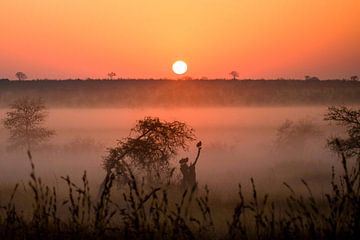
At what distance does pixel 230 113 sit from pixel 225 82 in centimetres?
1006

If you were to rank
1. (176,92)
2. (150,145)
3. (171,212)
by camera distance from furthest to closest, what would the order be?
(176,92) < (150,145) < (171,212)

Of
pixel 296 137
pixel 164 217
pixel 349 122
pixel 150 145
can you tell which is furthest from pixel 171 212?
pixel 296 137

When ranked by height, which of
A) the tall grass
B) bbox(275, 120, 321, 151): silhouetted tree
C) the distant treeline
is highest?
the distant treeline

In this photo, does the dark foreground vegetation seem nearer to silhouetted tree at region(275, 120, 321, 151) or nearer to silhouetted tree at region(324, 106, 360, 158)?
silhouetted tree at region(324, 106, 360, 158)

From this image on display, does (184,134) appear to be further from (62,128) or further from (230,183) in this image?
(62,128)

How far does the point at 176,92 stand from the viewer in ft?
527

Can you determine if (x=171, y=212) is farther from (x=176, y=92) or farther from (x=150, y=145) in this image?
(x=176, y=92)

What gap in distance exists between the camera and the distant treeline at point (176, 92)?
146125 millimetres

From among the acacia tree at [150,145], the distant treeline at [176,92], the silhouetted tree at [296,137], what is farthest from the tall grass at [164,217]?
the distant treeline at [176,92]

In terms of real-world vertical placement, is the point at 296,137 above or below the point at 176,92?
below

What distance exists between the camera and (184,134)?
30.2 meters

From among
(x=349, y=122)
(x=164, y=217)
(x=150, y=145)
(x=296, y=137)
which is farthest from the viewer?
(x=296, y=137)

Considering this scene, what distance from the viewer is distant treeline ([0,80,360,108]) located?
146125mm

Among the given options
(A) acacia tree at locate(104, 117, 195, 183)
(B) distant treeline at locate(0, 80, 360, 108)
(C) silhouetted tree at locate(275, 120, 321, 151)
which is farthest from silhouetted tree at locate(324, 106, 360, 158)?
(B) distant treeline at locate(0, 80, 360, 108)
